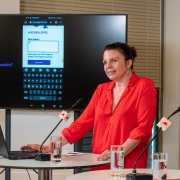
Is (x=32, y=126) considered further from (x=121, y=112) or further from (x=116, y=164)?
(x=116, y=164)

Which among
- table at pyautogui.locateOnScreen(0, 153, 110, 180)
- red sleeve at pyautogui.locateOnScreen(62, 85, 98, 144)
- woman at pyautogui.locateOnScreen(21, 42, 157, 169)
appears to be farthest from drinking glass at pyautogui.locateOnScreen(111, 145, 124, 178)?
red sleeve at pyautogui.locateOnScreen(62, 85, 98, 144)

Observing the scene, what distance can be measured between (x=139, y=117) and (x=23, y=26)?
1438 mm

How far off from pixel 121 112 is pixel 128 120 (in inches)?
3.0

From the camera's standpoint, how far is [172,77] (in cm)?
302

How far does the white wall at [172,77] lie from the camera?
2.94 metres

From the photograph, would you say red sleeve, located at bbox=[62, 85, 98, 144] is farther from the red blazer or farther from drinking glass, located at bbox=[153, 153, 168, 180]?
drinking glass, located at bbox=[153, 153, 168, 180]

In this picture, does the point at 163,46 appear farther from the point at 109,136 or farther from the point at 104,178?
the point at 104,178

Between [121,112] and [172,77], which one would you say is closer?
[121,112]

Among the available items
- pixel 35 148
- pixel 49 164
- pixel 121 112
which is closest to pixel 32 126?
pixel 35 148

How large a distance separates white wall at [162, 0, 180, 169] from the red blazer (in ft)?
2.96

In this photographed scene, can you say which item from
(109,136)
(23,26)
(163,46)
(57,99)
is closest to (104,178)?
(109,136)

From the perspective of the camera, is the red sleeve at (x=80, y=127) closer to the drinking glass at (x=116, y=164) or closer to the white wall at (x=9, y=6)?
the drinking glass at (x=116, y=164)

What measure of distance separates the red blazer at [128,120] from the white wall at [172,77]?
35.5 inches

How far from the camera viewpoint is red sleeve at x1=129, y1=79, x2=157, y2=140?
2.01 metres
